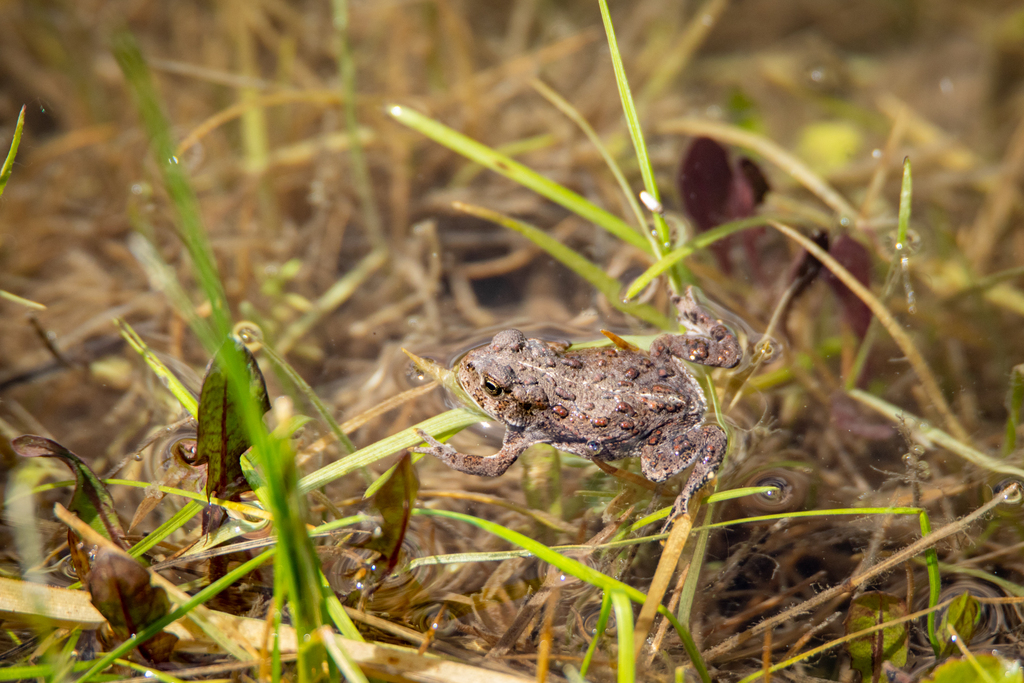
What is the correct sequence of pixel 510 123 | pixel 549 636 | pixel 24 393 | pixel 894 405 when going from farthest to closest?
pixel 510 123 < pixel 24 393 < pixel 894 405 < pixel 549 636

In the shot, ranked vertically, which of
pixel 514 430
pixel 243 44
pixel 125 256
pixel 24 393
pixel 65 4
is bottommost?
pixel 514 430

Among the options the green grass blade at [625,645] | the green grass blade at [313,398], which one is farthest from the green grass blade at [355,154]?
the green grass blade at [625,645]

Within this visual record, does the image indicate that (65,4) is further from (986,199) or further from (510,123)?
(986,199)

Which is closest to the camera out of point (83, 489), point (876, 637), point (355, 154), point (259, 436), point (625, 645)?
point (259, 436)

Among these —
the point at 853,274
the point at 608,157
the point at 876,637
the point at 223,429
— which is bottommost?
the point at 876,637

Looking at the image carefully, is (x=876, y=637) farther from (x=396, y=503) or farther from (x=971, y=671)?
(x=396, y=503)

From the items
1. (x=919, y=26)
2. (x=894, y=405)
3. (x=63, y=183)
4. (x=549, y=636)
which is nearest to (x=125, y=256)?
(x=63, y=183)

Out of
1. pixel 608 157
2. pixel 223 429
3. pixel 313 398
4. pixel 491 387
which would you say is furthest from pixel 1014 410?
pixel 223 429
